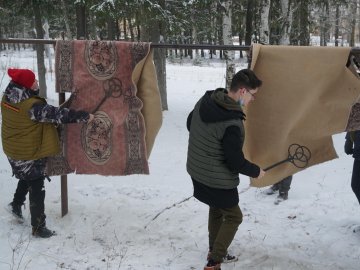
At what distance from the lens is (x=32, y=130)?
4031 millimetres

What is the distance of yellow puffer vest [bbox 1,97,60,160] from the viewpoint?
13.0 feet

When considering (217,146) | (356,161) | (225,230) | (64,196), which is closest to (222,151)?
(217,146)

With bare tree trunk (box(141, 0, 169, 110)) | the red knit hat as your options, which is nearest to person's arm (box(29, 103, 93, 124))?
the red knit hat

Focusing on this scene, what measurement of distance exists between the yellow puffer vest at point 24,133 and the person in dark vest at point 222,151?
1.49m

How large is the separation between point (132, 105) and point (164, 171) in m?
2.90

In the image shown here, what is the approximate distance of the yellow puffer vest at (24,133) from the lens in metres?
3.97

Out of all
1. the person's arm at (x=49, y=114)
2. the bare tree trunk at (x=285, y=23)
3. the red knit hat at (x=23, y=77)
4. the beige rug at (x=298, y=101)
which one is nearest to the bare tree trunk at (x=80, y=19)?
the bare tree trunk at (x=285, y=23)

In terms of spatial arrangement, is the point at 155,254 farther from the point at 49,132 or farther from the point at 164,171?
the point at 164,171

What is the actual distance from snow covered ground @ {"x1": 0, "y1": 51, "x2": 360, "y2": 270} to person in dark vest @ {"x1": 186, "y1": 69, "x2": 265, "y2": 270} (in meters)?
0.67

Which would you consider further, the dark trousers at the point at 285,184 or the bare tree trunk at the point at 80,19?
the bare tree trunk at the point at 80,19

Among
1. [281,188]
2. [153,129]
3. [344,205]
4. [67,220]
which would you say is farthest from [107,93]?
[344,205]

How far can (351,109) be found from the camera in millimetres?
3443

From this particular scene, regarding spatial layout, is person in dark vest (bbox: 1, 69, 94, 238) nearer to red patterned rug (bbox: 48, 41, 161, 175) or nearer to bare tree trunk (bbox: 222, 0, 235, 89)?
red patterned rug (bbox: 48, 41, 161, 175)

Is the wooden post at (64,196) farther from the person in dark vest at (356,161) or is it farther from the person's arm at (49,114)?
the person in dark vest at (356,161)
